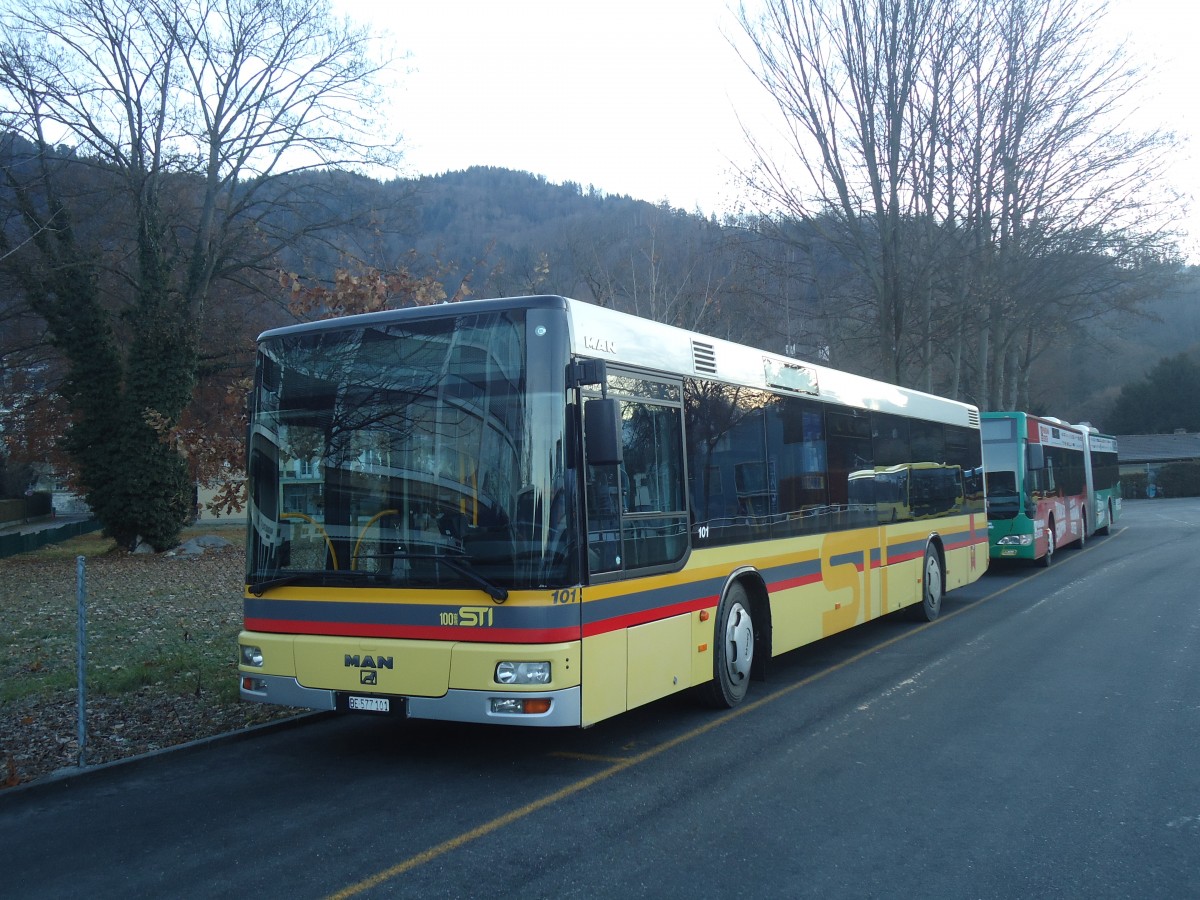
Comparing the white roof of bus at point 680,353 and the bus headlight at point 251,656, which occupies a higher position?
the white roof of bus at point 680,353

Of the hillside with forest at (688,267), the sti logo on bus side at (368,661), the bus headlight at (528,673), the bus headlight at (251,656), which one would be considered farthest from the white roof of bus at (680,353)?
the hillside with forest at (688,267)

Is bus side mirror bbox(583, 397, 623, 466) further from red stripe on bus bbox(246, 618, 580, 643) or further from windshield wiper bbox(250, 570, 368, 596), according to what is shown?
windshield wiper bbox(250, 570, 368, 596)

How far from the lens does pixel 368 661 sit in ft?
21.3

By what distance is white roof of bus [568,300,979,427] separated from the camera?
21.8 ft

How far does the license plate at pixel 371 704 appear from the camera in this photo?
6418mm

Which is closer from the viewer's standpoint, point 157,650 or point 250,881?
point 250,881

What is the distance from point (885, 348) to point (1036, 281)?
627 cm

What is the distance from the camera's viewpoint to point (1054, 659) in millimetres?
10516

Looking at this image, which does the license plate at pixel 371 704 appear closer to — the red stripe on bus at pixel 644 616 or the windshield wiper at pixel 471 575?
the windshield wiper at pixel 471 575

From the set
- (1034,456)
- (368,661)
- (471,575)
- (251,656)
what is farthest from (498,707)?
(1034,456)

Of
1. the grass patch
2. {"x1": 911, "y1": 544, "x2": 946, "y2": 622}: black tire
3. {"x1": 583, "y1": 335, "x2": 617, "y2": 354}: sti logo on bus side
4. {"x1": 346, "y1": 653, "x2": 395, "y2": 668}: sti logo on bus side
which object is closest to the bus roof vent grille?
{"x1": 583, "y1": 335, "x2": 617, "y2": 354}: sti logo on bus side

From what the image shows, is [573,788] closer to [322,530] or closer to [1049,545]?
[322,530]

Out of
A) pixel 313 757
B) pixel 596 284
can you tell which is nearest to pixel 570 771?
pixel 313 757

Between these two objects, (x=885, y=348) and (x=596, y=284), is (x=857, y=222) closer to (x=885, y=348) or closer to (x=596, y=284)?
(x=885, y=348)
